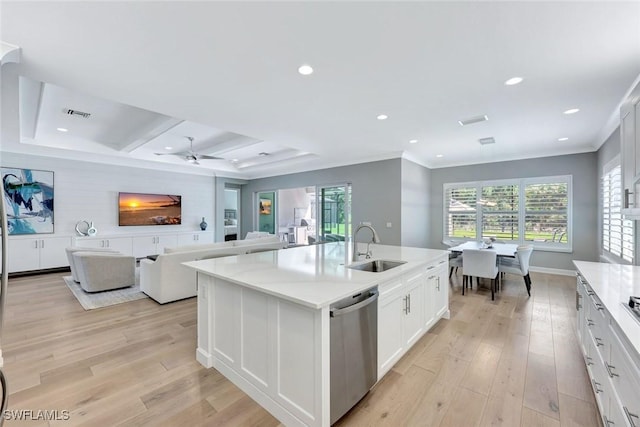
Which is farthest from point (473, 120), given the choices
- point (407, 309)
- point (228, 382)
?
point (228, 382)

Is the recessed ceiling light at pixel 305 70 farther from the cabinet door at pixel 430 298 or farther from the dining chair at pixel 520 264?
the dining chair at pixel 520 264

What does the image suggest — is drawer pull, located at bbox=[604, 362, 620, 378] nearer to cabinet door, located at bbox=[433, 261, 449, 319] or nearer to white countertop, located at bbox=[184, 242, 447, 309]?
white countertop, located at bbox=[184, 242, 447, 309]

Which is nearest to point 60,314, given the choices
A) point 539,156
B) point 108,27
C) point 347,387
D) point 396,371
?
point 108,27

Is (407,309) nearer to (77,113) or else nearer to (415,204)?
(415,204)

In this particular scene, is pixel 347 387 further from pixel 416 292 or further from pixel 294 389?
pixel 416 292

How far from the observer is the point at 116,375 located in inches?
92.7

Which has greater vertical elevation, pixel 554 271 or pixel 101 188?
pixel 101 188

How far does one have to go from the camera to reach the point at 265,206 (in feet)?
31.0

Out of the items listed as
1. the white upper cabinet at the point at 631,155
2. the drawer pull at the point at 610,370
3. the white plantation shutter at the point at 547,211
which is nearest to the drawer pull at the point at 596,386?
the drawer pull at the point at 610,370

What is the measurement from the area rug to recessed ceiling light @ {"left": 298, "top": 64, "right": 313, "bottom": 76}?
13.4 ft

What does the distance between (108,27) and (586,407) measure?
440cm

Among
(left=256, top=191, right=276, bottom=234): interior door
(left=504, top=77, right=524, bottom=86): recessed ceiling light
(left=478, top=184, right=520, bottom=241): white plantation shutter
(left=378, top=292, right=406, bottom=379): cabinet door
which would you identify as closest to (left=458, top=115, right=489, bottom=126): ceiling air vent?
(left=504, top=77, right=524, bottom=86): recessed ceiling light

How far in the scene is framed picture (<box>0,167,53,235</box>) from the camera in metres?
5.56

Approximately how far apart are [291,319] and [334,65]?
2.19 metres
